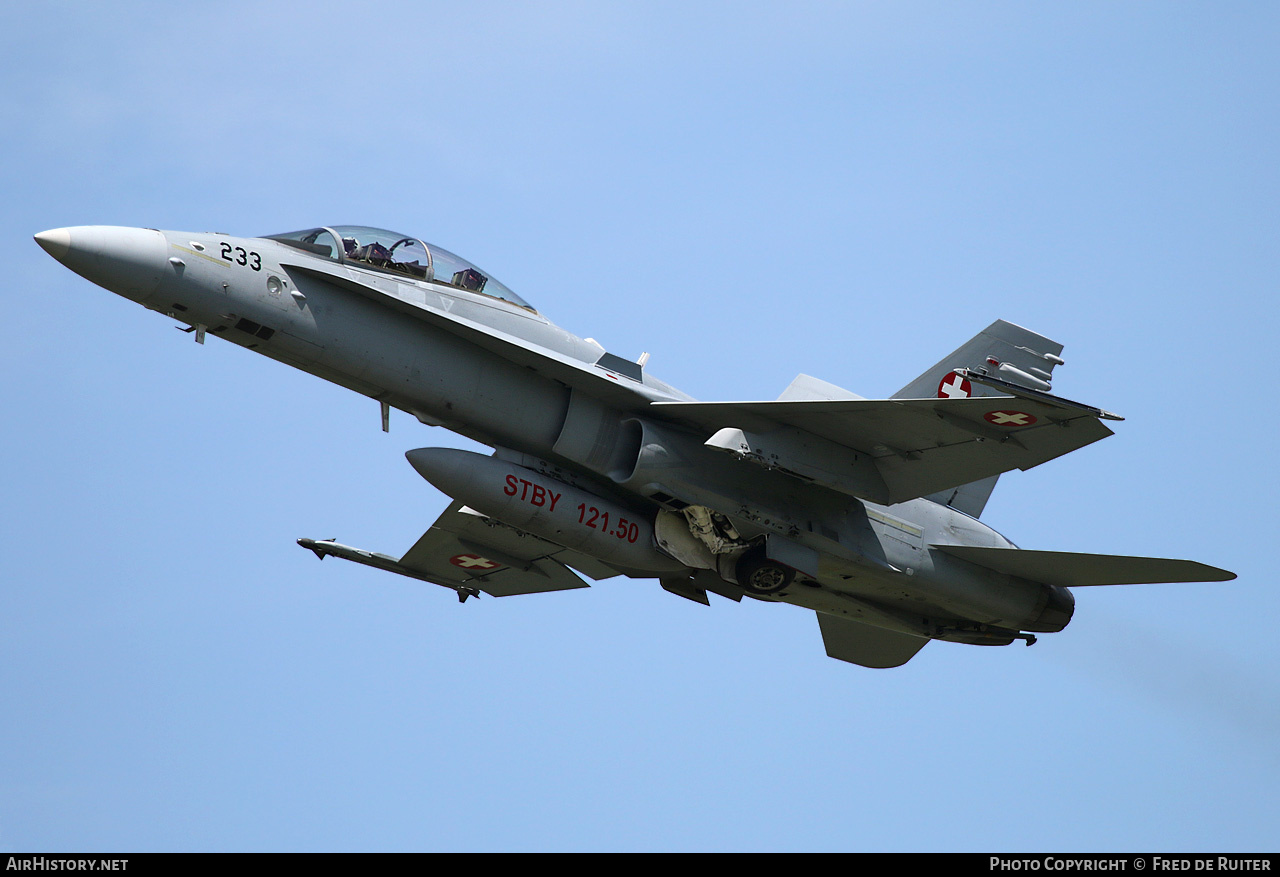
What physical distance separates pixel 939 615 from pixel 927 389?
10.5 ft

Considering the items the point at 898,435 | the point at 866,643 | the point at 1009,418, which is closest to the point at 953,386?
the point at 898,435

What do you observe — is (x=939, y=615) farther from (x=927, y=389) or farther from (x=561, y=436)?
(x=561, y=436)

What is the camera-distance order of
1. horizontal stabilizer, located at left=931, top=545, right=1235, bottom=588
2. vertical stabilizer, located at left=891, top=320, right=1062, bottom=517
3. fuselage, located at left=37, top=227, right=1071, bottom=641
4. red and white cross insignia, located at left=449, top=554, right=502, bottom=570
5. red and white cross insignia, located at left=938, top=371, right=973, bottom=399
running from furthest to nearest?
red and white cross insignia, located at left=449, top=554, right=502, bottom=570, red and white cross insignia, located at left=938, top=371, right=973, bottom=399, vertical stabilizer, located at left=891, top=320, right=1062, bottom=517, horizontal stabilizer, located at left=931, top=545, right=1235, bottom=588, fuselage, located at left=37, top=227, right=1071, bottom=641

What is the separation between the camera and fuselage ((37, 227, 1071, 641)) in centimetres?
1373

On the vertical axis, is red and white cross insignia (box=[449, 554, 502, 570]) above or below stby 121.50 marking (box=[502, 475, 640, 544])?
above

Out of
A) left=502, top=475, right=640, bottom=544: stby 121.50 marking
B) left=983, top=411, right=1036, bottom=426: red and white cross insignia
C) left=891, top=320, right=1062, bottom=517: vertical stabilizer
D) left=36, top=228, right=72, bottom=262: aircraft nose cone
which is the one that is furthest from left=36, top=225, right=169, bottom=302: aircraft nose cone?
left=891, top=320, right=1062, bottom=517: vertical stabilizer

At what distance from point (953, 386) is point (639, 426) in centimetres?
429

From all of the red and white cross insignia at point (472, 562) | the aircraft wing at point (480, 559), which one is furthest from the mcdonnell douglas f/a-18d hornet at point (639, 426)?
the red and white cross insignia at point (472, 562)

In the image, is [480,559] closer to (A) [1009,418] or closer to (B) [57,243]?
(B) [57,243]

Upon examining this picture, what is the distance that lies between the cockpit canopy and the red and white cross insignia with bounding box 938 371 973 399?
18.2ft

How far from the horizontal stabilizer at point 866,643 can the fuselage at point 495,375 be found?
8.87 ft

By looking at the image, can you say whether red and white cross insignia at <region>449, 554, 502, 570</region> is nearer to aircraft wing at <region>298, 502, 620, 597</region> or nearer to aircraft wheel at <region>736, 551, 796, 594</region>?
aircraft wing at <region>298, 502, 620, 597</region>
